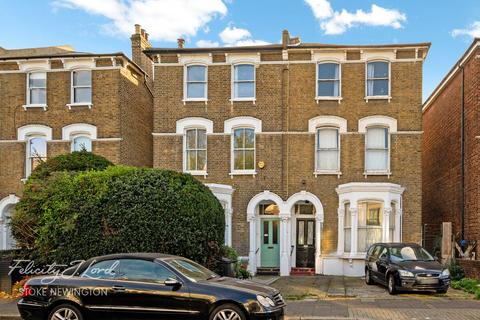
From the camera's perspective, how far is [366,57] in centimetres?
2252

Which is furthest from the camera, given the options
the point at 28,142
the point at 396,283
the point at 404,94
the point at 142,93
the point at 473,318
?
the point at 142,93

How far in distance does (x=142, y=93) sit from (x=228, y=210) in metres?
7.52

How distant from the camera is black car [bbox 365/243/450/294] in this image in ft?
50.5

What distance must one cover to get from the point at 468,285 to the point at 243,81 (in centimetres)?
1187

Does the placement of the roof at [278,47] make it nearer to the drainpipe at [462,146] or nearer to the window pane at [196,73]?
the window pane at [196,73]

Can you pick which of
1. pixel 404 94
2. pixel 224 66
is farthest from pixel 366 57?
pixel 224 66

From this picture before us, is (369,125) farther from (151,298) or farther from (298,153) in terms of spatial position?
(151,298)

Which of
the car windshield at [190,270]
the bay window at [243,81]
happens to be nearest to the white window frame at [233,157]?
the bay window at [243,81]

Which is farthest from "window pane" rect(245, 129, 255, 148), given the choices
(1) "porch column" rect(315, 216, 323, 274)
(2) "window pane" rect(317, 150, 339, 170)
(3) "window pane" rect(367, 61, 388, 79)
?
(3) "window pane" rect(367, 61, 388, 79)

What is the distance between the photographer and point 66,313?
33.3ft

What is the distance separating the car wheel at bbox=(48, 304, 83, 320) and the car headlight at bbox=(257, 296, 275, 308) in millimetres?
3349

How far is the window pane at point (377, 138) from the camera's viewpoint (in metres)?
22.3

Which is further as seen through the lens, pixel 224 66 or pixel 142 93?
pixel 142 93

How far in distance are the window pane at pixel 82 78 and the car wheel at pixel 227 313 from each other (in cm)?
1648
